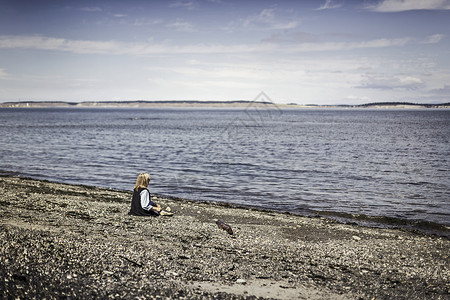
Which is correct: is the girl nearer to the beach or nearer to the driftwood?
the beach

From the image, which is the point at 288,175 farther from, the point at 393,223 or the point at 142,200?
the point at 142,200

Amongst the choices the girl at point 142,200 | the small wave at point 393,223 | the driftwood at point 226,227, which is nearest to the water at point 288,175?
the small wave at point 393,223

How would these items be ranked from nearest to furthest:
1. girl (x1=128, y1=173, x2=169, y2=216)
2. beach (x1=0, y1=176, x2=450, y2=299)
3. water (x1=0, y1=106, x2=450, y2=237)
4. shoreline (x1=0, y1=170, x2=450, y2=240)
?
beach (x1=0, y1=176, x2=450, y2=299)
girl (x1=128, y1=173, x2=169, y2=216)
shoreline (x1=0, y1=170, x2=450, y2=240)
water (x1=0, y1=106, x2=450, y2=237)

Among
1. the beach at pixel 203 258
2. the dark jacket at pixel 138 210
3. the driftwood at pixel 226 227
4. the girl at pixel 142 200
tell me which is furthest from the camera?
the dark jacket at pixel 138 210

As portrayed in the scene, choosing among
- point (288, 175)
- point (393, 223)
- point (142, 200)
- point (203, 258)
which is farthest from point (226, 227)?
point (288, 175)

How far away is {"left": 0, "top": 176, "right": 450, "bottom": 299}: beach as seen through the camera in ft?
25.1

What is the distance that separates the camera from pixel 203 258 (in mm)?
9742

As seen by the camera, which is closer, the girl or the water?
the girl

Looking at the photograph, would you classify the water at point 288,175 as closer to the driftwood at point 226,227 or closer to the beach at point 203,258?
the beach at point 203,258

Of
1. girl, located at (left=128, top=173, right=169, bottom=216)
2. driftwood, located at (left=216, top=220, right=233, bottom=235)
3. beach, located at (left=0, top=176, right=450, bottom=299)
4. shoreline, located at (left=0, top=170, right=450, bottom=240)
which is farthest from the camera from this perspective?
shoreline, located at (left=0, top=170, right=450, bottom=240)

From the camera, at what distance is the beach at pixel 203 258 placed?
7664 mm

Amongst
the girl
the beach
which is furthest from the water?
the girl

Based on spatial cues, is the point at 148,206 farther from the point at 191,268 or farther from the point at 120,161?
the point at 120,161

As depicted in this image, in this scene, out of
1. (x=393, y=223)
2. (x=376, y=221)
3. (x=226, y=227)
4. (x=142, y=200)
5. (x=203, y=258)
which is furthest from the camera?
(x=376, y=221)
